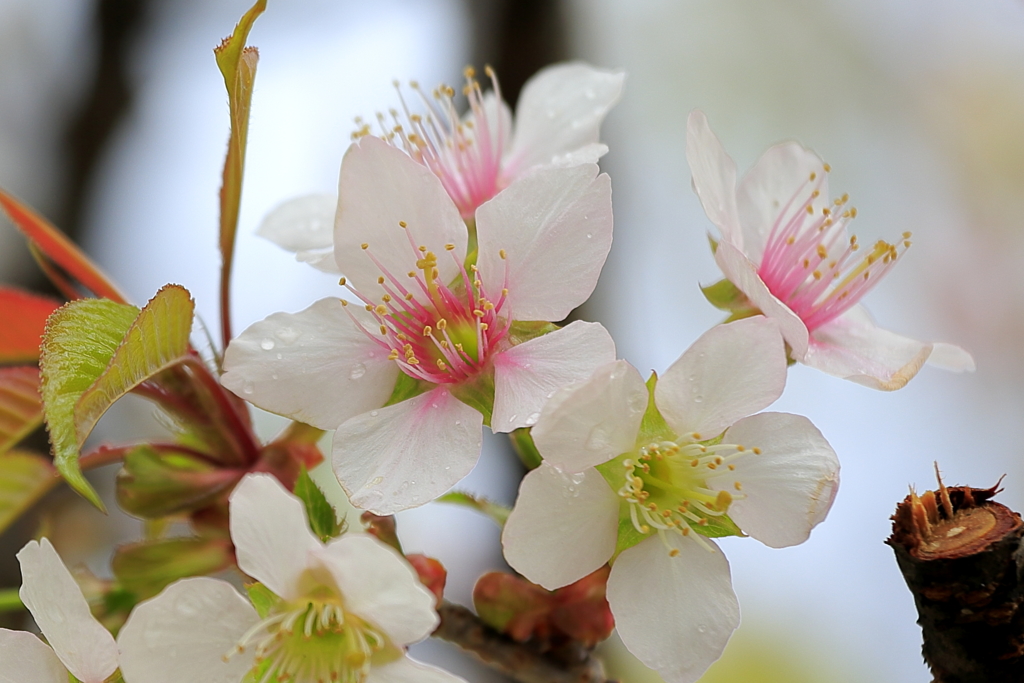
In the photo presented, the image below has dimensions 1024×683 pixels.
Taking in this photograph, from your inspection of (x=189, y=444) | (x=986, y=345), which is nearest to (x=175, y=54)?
(x=189, y=444)

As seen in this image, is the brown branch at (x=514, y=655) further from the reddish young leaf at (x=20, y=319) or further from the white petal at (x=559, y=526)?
the reddish young leaf at (x=20, y=319)

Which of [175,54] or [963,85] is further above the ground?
[175,54]

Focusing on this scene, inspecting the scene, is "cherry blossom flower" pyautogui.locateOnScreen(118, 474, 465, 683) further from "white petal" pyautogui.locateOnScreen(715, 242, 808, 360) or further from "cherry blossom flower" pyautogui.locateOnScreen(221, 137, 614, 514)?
"white petal" pyautogui.locateOnScreen(715, 242, 808, 360)

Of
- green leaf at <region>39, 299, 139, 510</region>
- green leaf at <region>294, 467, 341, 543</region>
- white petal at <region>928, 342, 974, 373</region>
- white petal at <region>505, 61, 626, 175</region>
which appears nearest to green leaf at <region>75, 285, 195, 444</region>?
green leaf at <region>39, 299, 139, 510</region>

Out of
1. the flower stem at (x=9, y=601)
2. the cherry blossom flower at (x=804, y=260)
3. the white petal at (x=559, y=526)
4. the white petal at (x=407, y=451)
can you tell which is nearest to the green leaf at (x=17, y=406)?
the flower stem at (x=9, y=601)

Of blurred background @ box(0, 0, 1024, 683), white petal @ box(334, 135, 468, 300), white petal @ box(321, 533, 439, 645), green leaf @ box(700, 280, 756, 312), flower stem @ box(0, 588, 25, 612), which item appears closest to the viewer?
white petal @ box(321, 533, 439, 645)

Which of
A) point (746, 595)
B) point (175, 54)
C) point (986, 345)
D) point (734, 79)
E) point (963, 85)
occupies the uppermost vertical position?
point (175, 54)

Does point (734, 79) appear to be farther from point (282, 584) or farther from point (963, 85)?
point (282, 584)
